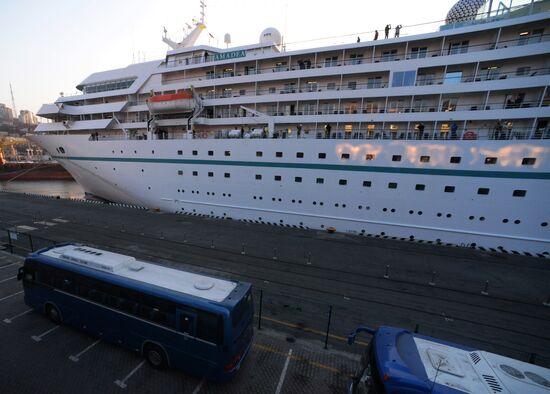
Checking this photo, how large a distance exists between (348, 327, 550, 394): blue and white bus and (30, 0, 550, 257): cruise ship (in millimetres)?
11571

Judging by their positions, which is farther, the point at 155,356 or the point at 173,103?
the point at 173,103

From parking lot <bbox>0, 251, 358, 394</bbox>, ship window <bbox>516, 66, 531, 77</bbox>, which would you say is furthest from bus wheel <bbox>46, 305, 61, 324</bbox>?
ship window <bbox>516, 66, 531, 77</bbox>

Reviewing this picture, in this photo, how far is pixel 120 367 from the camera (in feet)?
17.5

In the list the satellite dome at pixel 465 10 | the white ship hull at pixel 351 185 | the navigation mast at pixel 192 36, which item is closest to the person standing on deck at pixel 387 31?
the satellite dome at pixel 465 10

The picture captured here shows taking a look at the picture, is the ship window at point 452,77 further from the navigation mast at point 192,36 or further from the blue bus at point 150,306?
the navigation mast at point 192,36

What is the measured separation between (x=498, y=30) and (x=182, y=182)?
22.7 m

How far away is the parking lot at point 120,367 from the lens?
16.1 feet

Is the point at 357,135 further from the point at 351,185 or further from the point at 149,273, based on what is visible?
the point at 149,273

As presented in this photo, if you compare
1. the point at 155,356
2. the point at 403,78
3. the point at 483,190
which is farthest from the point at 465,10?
the point at 155,356

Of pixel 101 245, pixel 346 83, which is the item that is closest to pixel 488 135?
pixel 346 83

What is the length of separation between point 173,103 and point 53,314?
15440 millimetres

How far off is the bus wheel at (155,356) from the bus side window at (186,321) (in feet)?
3.58

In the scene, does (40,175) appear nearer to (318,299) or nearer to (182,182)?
(182,182)

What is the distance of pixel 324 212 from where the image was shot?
51.9 feet
